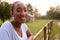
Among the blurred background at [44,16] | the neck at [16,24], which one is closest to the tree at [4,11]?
the blurred background at [44,16]

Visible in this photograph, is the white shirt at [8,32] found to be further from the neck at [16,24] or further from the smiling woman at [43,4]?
the smiling woman at [43,4]

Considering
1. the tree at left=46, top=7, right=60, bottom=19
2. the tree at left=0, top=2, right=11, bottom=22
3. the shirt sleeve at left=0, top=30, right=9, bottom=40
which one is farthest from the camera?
the tree at left=46, top=7, right=60, bottom=19

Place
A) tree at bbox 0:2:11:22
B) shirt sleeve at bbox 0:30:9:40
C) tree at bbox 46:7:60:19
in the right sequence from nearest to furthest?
1. shirt sleeve at bbox 0:30:9:40
2. tree at bbox 0:2:11:22
3. tree at bbox 46:7:60:19

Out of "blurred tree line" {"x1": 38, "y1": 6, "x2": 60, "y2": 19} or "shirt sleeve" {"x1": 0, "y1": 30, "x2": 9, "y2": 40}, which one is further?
"blurred tree line" {"x1": 38, "y1": 6, "x2": 60, "y2": 19}

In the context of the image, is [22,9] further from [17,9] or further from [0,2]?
[0,2]

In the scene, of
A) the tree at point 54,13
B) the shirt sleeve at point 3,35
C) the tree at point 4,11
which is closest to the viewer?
the shirt sleeve at point 3,35

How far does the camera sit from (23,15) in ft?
1.30

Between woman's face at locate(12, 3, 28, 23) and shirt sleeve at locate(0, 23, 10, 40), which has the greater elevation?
woman's face at locate(12, 3, 28, 23)

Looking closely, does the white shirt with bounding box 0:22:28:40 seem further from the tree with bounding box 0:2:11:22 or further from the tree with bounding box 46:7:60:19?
the tree with bounding box 46:7:60:19

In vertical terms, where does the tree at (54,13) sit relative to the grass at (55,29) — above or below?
above

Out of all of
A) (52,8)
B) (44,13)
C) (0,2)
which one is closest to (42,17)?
(44,13)

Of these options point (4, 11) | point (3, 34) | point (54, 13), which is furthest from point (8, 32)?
point (54, 13)

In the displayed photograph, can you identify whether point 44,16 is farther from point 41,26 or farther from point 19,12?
point 19,12

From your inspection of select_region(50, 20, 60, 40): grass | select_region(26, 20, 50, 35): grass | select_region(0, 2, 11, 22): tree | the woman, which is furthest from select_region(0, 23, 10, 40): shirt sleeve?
select_region(50, 20, 60, 40): grass
